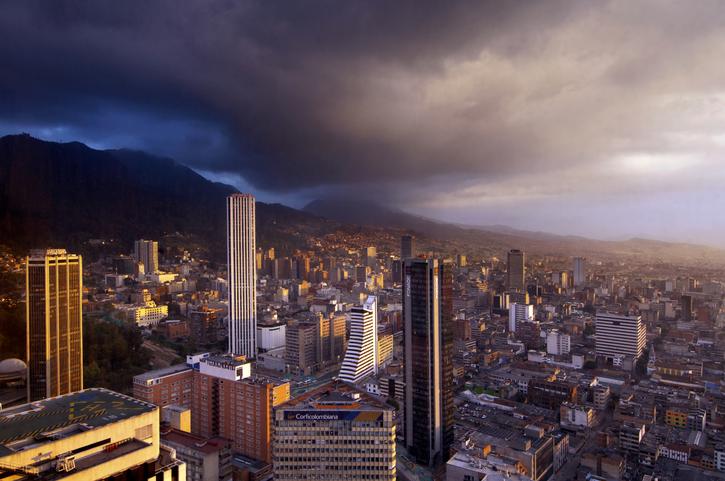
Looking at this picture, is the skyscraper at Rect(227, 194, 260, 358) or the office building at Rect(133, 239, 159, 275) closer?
the skyscraper at Rect(227, 194, 260, 358)

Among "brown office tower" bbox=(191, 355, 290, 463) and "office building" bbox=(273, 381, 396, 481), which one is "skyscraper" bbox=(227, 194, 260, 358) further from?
"office building" bbox=(273, 381, 396, 481)

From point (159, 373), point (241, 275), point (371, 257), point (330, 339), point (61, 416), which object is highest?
point (371, 257)

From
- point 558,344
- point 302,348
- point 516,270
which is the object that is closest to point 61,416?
point 302,348

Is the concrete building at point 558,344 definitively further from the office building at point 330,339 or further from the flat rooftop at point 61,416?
the flat rooftop at point 61,416

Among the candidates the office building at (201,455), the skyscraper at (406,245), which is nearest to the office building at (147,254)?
the skyscraper at (406,245)

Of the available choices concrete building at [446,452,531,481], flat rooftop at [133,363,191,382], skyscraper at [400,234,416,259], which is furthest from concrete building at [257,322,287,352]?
concrete building at [446,452,531,481]

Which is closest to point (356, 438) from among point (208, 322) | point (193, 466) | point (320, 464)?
point (320, 464)

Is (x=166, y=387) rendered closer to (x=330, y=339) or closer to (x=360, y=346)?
(x=360, y=346)

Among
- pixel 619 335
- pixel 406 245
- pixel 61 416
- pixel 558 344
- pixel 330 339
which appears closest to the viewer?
pixel 61 416
